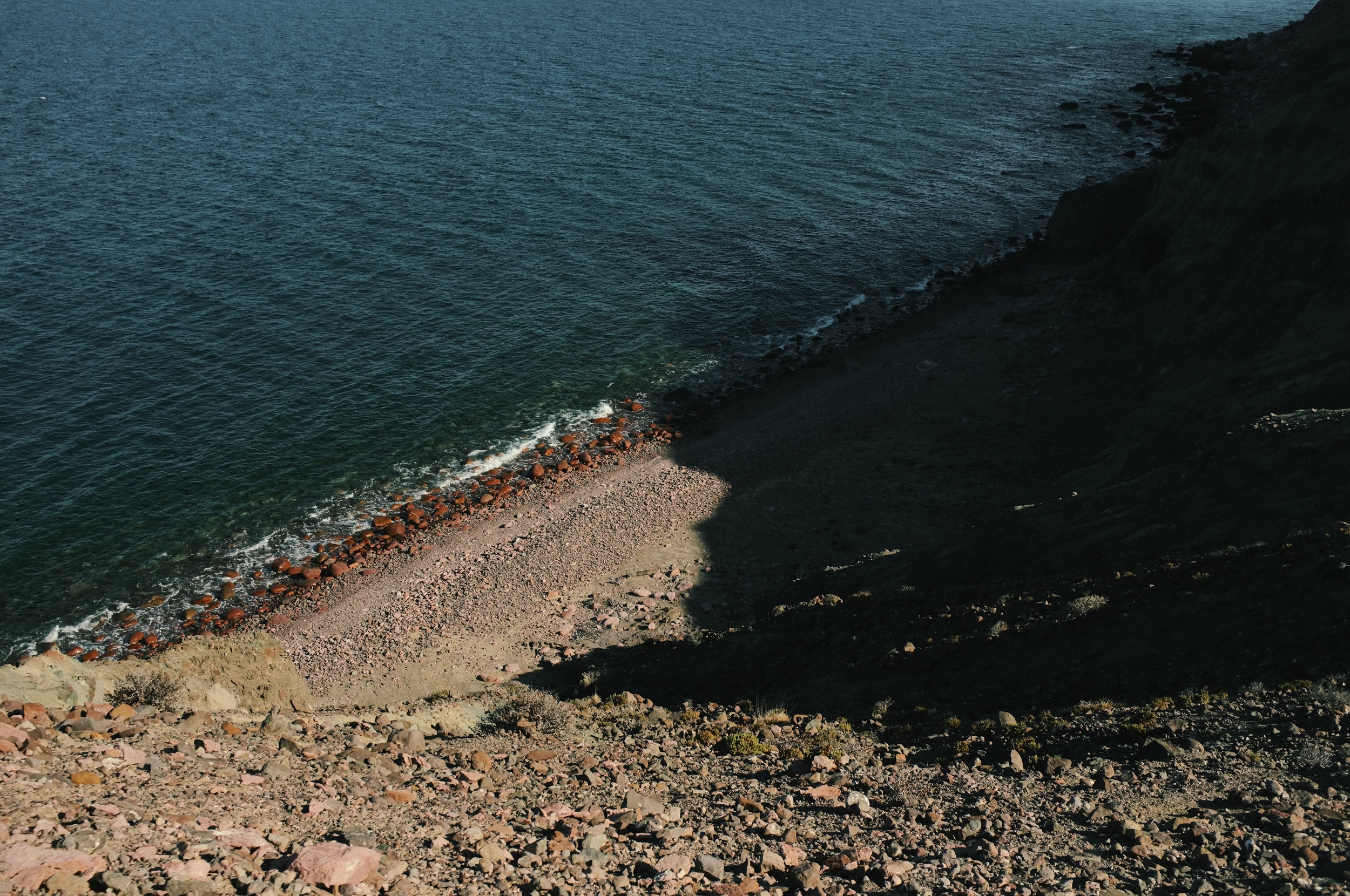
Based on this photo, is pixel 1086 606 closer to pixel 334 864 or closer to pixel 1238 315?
pixel 334 864

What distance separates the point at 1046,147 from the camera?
99875mm

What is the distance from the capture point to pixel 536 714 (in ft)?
85.1

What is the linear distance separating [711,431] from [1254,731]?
Result: 40.0 meters

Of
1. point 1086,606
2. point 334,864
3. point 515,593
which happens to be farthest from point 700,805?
point 515,593

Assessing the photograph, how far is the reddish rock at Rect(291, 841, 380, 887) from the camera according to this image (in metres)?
15.1

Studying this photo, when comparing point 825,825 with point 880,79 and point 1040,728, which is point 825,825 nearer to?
point 1040,728

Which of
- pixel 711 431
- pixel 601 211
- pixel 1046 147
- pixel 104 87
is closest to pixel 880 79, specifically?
pixel 1046 147

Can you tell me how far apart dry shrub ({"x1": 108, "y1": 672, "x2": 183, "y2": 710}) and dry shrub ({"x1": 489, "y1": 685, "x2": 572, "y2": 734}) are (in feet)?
26.8

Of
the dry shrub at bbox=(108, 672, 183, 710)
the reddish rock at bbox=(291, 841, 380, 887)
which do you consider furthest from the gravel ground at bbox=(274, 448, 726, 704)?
the reddish rock at bbox=(291, 841, 380, 887)

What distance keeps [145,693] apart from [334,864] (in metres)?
10.6

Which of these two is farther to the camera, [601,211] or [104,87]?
[104,87]

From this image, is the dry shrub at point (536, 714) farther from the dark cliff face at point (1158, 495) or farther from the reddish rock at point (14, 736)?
the reddish rock at point (14, 736)

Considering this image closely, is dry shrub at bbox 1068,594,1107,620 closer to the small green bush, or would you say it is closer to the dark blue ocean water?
the small green bush

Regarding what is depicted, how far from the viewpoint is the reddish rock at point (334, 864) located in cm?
1507
